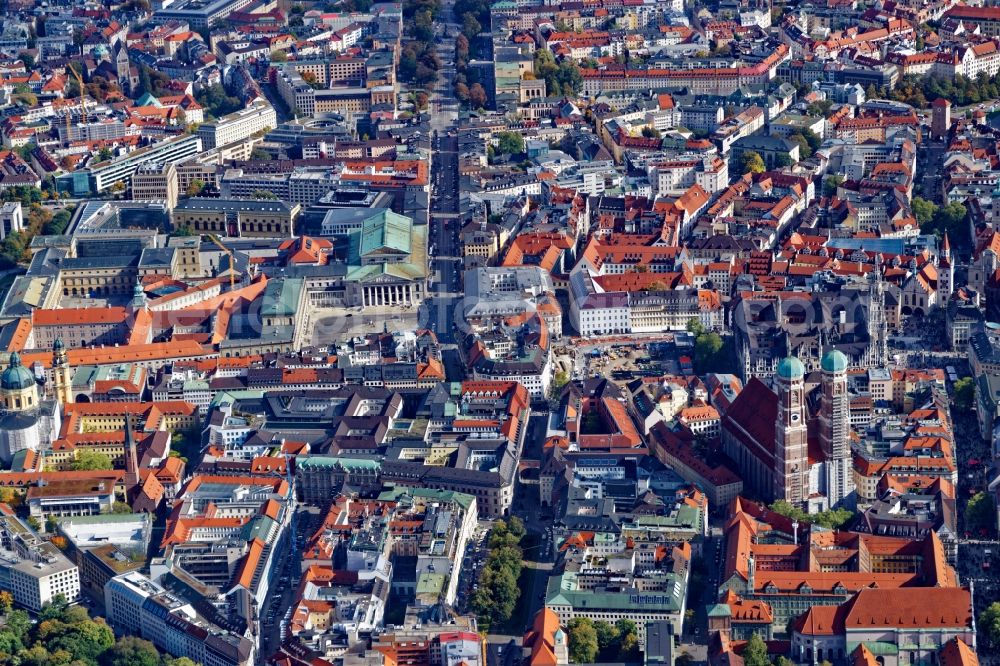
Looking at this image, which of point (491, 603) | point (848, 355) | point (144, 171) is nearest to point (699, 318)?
point (848, 355)

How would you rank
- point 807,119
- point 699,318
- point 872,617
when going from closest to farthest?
point 872,617
point 699,318
point 807,119

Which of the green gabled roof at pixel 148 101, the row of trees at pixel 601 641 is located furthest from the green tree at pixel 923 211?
the green gabled roof at pixel 148 101

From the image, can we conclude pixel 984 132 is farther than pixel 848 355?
Yes

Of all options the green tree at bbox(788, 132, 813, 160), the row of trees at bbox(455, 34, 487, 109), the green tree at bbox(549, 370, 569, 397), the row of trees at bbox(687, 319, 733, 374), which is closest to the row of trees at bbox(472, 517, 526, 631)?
the green tree at bbox(549, 370, 569, 397)

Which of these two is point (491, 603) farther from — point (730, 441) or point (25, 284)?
point (25, 284)

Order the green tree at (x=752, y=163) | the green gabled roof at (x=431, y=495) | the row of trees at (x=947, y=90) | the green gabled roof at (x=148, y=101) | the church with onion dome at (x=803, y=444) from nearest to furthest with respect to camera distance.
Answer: the church with onion dome at (x=803, y=444), the green gabled roof at (x=431, y=495), the green tree at (x=752, y=163), the row of trees at (x=947, y=90), the green gabled roof at (x=148, y=101)

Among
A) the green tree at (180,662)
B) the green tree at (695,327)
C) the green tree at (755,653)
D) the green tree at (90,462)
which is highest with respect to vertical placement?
the green tree at (755,653)

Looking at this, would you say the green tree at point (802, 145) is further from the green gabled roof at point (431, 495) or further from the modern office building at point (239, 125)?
the green gabled roof at point (431, 495)
